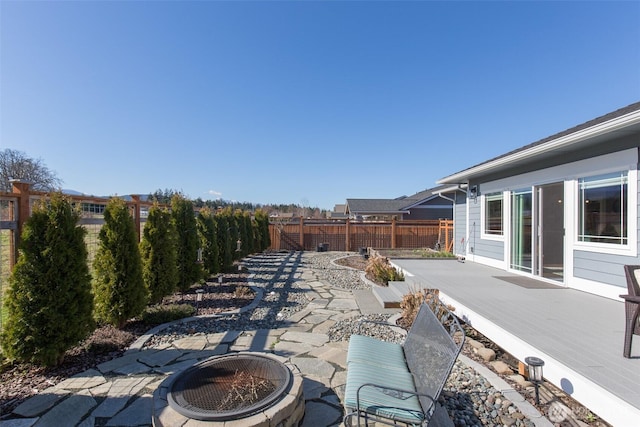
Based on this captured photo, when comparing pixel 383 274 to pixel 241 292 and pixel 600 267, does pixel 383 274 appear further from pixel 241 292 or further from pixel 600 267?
pixel 600 267

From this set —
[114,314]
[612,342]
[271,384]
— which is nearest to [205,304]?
[114,314]

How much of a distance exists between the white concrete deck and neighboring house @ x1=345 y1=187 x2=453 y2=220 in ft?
52.2

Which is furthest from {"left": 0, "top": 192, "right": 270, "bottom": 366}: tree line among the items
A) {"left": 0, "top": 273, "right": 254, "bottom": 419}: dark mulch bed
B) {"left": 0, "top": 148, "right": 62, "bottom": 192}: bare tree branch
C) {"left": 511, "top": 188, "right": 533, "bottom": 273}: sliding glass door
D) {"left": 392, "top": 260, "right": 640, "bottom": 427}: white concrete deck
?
{"left": 0, "top": 148, "right": 62, "bottom": 192}: bare tree branch

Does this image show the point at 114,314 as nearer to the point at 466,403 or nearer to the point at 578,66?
the point at 466,403

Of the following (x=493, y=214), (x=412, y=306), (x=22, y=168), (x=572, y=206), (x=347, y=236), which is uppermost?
(x=22, y=168)

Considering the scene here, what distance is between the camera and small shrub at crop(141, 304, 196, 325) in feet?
14.1

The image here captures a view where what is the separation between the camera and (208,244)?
7.30m

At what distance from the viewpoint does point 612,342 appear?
2.69m

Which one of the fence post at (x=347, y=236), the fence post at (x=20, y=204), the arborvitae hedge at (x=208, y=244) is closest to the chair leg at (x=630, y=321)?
the fence post at (x=20, y=204)

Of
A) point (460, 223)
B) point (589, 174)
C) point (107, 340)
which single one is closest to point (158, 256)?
point (107, 340)

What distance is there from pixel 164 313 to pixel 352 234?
11126 millimetres

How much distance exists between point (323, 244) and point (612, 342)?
40.7 feet

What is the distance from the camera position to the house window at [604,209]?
3873mm

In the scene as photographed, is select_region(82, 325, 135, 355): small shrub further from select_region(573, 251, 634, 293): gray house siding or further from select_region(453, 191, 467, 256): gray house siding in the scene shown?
select_region(453, 191, 467, 256): gray house siding
